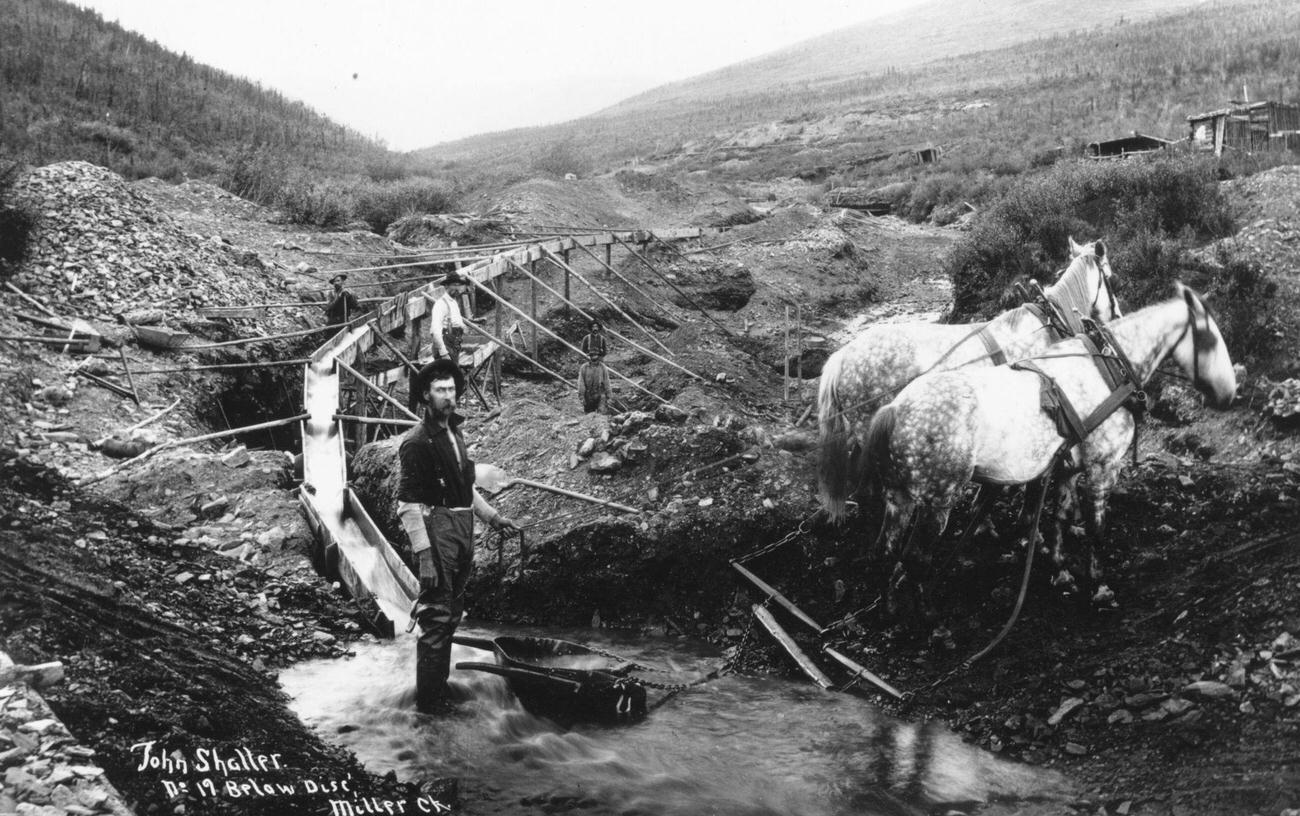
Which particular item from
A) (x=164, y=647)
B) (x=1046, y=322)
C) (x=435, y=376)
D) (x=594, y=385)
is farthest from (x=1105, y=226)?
(x=164, y=647)

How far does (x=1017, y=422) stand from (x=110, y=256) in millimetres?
12924

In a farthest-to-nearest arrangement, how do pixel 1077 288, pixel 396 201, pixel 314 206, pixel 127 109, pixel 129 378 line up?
pixel 127 109, pixel 396 201, pixel 314 206, pixel 129 378, pixel 1077 288

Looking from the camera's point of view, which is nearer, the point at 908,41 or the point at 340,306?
the point at 340,306

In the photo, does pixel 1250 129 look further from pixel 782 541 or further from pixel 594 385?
pixel 782 541

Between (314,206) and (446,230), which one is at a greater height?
(314,206)

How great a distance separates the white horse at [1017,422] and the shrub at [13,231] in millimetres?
12049

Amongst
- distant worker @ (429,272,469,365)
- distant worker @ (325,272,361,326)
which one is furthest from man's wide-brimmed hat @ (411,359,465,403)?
distant worker @ (325,272,361,326)

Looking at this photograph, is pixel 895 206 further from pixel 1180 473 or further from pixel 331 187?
pixel 1180 473

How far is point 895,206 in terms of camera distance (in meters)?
32.4

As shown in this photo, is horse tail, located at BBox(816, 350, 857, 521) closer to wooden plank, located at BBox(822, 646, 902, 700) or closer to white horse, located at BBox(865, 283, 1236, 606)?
white horse, located at BBox(865, 283, 1236, 606)

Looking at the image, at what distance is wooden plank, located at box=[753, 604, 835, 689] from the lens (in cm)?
644

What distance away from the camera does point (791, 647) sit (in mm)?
6738

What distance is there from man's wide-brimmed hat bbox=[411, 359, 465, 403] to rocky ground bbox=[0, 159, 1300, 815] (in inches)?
84.9

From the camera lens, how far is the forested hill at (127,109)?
23.7 metres
